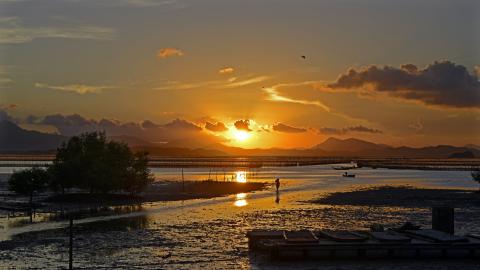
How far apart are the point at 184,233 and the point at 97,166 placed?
38.2 metres

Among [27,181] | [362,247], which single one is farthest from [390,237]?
[27,181]

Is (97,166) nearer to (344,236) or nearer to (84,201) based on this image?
(84,201)

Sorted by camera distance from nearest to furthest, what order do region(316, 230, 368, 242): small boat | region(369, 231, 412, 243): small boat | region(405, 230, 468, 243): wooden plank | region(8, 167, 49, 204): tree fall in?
region(316, 230, 368, 242): small boat
region(369, 231, 412, 243): small boat
region(405, 230, 468, 243): wooden plank
region(8, 167, 49, 204): tree

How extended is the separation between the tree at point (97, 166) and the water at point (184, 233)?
12.3 metres

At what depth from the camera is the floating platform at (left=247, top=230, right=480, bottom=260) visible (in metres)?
37.2

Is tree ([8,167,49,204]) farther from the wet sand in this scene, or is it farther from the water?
the wet sand

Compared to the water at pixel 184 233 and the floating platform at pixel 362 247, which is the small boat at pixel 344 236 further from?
the water at pixel 184 233

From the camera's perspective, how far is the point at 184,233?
1879 inches

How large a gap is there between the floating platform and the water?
3.08ft

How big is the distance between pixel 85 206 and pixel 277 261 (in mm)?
43500

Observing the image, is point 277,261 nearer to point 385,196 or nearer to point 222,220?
point 222,220

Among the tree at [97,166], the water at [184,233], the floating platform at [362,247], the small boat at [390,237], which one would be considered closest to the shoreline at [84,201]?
the tree at [97,166]

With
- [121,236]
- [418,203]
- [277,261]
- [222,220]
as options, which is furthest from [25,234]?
[418,203]

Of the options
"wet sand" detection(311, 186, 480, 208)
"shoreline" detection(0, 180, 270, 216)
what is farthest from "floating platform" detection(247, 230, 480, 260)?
"shoreline" detection(0, 180, 270, 216)
